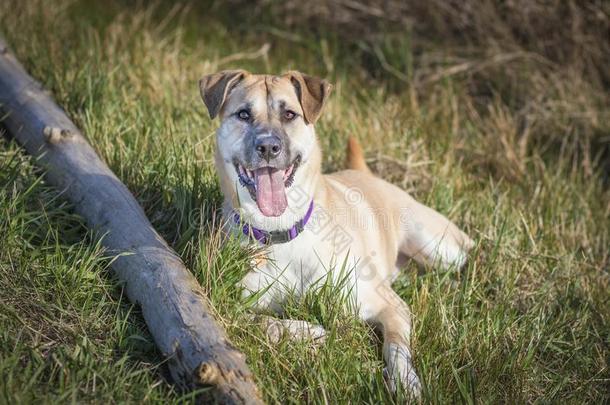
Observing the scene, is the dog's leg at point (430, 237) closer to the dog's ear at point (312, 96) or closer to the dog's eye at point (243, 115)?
the dog's ear at point (312, 96)

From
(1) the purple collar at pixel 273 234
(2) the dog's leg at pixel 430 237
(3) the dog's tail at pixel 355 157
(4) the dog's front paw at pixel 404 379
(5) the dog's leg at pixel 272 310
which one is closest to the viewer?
(4) the dog's front paw at pixel 404 379

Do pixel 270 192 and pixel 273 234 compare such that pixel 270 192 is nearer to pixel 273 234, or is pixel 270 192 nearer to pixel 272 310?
pixel 273 234

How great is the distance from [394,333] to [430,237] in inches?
53.4

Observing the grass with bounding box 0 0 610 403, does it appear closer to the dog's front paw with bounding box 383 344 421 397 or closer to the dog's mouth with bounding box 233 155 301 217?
the dog's front paw with bounding box 383 344 421 397

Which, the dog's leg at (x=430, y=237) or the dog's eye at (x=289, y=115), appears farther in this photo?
the dog's leg at (x=430, y=237)

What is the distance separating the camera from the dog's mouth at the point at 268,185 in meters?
4.10

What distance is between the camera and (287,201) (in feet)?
13.8

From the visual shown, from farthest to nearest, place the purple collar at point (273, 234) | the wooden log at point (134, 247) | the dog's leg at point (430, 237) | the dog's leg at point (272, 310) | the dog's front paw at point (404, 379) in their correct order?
the dog's leg at point (430, 237) → the purple collar at point (273, 234) → the dog's leg at point (272, 310) → the dog's front paw at point (404, 379) → the wooden log at point (134, 247)

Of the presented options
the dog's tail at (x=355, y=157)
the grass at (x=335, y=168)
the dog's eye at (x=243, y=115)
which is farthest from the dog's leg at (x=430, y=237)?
the dog's eye at (x=243, y=115)

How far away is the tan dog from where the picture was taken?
4105mm

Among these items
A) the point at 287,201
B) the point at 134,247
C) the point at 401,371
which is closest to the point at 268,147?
the point at 287,201

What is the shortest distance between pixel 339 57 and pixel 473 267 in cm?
434

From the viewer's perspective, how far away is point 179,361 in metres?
3.43

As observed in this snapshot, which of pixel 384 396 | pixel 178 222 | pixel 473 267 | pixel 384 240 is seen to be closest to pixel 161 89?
pixel 178 222
